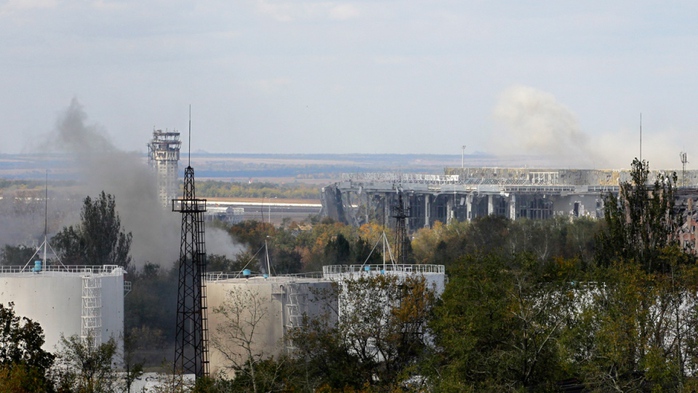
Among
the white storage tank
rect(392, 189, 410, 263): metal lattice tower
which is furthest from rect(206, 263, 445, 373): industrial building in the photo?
rect(392, 189, 410, 263): metal lattice tower

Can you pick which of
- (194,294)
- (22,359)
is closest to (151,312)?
(194,294)

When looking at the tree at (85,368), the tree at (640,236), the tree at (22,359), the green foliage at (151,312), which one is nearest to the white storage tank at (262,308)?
the tree at (85,368)

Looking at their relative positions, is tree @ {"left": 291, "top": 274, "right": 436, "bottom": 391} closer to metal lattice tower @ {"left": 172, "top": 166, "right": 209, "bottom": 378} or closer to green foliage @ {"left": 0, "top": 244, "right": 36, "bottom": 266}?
metal lattice tower @ {"left": 172, "top": 166, "right": 209, "bottom": 378}

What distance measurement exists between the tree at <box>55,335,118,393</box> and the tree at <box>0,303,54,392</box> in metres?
0.65

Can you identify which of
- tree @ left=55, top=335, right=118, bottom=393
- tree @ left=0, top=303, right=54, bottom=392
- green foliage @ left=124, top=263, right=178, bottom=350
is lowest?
green foliage @ left=124, top=263, right=178, bottom=350

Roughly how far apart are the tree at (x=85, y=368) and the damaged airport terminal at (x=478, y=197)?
94.9 meters

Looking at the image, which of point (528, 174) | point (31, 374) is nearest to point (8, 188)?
point (528, 174)

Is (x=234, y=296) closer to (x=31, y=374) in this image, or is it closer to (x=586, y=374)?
(x=31, y=374)

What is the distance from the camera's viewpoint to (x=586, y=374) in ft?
141

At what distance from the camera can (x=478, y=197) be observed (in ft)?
531

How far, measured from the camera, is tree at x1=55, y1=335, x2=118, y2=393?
44.9m

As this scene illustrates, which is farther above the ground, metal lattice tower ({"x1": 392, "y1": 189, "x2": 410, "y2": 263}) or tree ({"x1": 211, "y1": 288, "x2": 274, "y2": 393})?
metal lattice tower ({"x1": 392, "y1": 189, "x2": 410, "y2": 263})

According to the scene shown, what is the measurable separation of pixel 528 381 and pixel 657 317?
7557 millimetres

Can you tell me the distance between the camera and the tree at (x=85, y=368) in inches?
1768
